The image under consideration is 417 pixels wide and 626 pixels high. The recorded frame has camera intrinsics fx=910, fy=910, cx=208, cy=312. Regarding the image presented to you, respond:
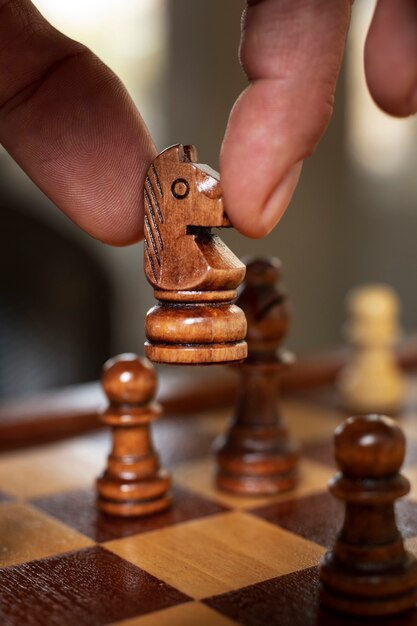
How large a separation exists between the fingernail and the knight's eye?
8cm

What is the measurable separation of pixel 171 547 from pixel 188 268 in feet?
0.97

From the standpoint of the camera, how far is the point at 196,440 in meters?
1.35

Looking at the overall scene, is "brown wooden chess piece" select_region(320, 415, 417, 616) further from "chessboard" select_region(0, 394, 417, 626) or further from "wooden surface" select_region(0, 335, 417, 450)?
"wooden surface" select_region(0, 335, 417, 450)

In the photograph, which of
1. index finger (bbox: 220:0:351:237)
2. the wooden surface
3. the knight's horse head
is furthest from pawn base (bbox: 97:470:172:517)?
index finger (bbox: 220:0:351:237)

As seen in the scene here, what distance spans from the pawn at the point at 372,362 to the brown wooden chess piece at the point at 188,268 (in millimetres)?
759

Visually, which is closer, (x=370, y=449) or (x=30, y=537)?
(x=370, y=449)

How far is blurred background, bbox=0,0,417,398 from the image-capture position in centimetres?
276

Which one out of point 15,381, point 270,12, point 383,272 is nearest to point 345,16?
point 270,12

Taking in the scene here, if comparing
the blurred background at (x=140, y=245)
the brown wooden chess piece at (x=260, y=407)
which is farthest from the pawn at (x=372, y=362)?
the blurred background at (x=140, y=245)

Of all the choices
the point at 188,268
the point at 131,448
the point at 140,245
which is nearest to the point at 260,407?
the point at 131,448

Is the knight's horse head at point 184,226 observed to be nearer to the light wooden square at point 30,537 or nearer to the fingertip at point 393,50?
the fingertip at point 393,50

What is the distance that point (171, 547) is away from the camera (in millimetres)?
906

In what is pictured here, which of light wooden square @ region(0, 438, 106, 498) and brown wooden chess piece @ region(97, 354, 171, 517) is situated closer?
brown wooden chess piece @ region(97, 354, 171, 517)

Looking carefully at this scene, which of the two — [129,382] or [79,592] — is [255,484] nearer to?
[129,382]
